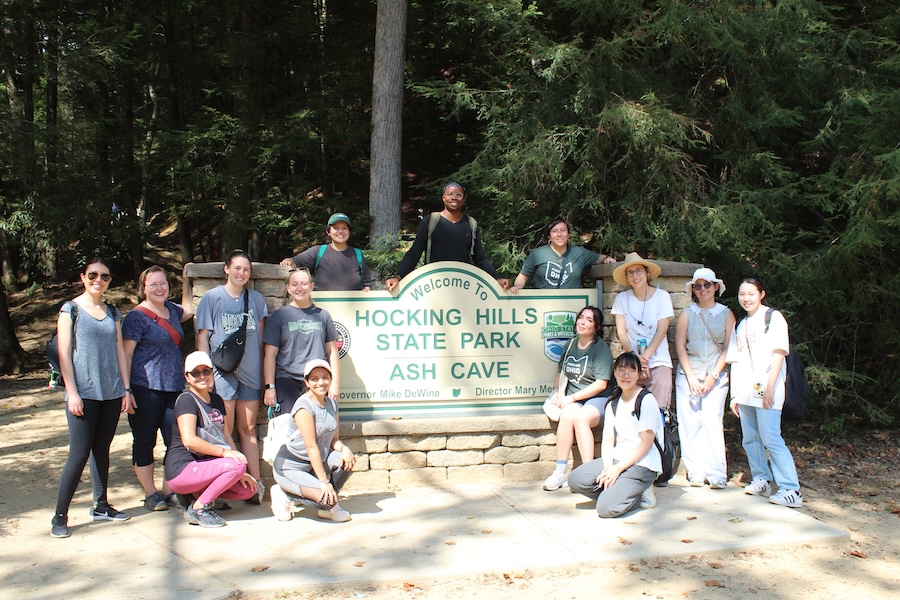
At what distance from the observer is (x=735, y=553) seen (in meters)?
4.18

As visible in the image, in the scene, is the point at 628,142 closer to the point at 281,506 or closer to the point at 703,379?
the point at 703,379

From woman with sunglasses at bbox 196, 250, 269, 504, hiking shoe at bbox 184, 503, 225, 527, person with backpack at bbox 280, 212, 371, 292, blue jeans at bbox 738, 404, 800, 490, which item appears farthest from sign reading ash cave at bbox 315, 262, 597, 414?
blue jeans at bbox 738, 404, 800, 490

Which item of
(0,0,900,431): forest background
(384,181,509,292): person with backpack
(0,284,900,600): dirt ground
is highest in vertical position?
(0,0,900,431): forest background

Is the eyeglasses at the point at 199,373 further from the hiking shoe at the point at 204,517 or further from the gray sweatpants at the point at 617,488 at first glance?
the gray sweatpants at the point at 617,488

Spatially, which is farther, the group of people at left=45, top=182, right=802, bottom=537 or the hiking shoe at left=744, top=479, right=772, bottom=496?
the hiking shoe at left=744, top=479, right=772, bottom=496

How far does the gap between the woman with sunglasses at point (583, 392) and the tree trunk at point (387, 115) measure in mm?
4031

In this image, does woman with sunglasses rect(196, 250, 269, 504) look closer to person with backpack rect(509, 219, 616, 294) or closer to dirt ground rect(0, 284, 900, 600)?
dirt ground rect(0, 284, 900, 600)

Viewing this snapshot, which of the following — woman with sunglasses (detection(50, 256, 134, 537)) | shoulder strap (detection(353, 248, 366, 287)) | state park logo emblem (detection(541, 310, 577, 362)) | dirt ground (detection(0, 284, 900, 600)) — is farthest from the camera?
state park logo emblem (detection(541, 310, 577, 362))

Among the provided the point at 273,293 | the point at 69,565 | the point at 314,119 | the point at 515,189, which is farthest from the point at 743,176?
the point at 69,565

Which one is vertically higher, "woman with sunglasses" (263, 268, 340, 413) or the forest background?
the forest background

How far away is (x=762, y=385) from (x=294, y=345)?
3191 mm

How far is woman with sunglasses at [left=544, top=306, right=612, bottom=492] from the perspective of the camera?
5.25m

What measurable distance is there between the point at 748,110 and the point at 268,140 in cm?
648

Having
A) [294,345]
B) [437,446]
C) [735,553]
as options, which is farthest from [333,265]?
[735,553]
